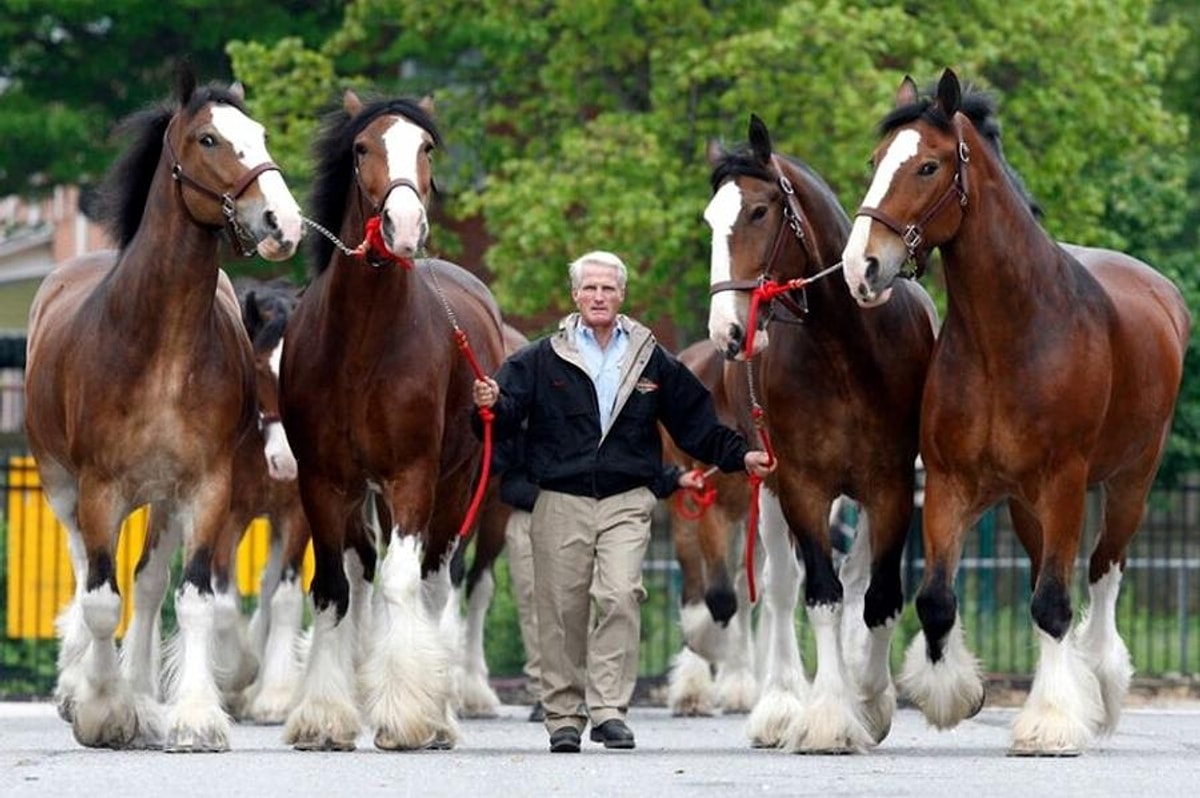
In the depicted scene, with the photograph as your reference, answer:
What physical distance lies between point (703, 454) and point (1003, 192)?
182 cm

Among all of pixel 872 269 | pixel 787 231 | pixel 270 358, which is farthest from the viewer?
pixel 270 358

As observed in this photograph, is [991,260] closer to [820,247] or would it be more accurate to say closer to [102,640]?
[820,247]

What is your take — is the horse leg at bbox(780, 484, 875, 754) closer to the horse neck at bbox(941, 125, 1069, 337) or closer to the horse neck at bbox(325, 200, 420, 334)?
the horse neck at bbox(941, 125, 1069, 337)

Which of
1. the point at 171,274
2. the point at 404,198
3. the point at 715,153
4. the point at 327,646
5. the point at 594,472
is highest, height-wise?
the point at 715,153

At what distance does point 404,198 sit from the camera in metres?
14.0

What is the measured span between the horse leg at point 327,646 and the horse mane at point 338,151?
4.04ft

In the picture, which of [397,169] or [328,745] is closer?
[397,169]

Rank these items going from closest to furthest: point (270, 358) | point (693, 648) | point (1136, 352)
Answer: point (1136, 352), point (270, 358), point (693, 648)

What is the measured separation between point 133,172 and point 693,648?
617cm

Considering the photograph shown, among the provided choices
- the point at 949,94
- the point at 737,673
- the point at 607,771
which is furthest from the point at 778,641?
the point at 737,673

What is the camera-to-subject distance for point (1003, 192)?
1427cm

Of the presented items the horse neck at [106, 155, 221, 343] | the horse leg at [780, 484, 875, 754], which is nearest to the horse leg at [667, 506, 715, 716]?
the horse leg at [780, 484, 875, 754]

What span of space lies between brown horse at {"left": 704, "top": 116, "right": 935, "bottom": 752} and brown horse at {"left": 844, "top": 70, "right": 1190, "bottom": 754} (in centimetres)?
47

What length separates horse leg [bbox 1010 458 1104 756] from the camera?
13727 mm
